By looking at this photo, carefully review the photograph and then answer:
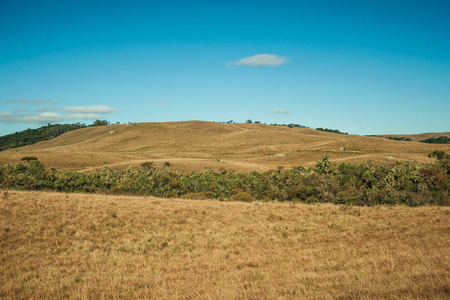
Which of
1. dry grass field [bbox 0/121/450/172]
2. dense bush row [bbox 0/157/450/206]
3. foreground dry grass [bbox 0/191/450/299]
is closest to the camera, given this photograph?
foreground dry grass [bbox 0/191/450/299]

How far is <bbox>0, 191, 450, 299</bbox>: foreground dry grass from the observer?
8359mm

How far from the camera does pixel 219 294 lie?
305 inches

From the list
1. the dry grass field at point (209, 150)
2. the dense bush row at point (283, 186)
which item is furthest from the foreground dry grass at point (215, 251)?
the dry grass field at point (209, 150)

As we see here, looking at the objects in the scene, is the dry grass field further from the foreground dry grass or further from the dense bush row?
the foreground dry grass

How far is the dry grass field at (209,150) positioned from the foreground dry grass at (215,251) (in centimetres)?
4663

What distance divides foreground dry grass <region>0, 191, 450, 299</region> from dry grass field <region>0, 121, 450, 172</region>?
46635 mm

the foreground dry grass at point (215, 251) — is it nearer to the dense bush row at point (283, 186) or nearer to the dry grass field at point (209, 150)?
the dense bush row at point (283, 186)

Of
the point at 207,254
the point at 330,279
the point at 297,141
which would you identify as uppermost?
the point at 297,141

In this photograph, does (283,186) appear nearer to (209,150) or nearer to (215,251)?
(215,251)

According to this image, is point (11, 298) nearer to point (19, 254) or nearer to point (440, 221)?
point (19, 254)

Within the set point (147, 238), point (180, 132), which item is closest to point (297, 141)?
point (180, 132)

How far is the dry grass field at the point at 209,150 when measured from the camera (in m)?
72.9

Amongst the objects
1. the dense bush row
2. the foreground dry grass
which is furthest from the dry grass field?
the foreground dry grass

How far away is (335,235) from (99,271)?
12.8 m
